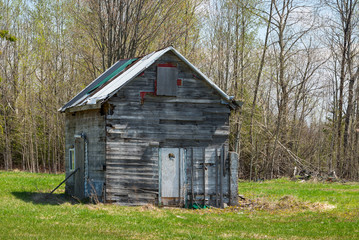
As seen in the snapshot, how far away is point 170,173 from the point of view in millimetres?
18391

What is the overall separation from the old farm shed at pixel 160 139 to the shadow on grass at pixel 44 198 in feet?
2.94

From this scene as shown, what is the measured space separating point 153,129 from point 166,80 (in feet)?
6.19

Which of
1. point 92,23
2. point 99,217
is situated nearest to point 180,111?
point 99,217

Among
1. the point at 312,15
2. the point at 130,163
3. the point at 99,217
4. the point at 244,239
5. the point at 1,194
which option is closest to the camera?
the point at 244,239

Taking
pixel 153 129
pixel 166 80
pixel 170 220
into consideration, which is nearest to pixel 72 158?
pixel 153 129

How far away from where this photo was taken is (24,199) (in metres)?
19.1

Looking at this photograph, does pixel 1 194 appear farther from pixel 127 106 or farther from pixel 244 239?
pixel 244 239

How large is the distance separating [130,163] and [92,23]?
48.3ft

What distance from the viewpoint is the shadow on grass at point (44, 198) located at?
18741mm

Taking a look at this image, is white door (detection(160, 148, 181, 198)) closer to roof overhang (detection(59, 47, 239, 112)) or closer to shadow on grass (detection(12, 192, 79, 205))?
roof overhang (detection(59, 47, 239, 112))

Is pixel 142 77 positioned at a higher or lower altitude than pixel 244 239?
higher

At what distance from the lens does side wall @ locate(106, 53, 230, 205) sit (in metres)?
18.0

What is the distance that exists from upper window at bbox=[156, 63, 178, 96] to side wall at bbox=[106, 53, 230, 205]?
0.59ft

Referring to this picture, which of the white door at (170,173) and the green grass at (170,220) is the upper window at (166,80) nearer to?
the white door at (170,173)
